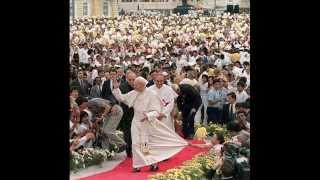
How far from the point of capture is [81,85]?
17.6ft

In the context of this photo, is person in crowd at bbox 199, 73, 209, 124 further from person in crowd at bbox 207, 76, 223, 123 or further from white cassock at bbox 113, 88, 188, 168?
white cassock at bbox 113, 88, 188, 168

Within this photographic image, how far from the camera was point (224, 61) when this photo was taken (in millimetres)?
5488

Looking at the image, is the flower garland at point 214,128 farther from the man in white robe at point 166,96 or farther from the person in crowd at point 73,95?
the person in crowd at point 73,95

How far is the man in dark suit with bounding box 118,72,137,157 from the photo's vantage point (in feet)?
17.8

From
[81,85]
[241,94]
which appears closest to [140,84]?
[81,85]

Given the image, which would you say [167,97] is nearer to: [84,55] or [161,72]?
[161,72]

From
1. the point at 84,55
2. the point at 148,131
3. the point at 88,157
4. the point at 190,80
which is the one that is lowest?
the point at 88,157

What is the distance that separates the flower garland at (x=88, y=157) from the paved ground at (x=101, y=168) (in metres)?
0.04

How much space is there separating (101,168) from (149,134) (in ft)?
1.70

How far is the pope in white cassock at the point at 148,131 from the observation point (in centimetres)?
540

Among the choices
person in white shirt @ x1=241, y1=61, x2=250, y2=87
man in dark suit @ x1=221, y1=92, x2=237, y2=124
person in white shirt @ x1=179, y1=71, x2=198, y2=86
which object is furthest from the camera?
person in white shirt @ x1=179, y1=71, x2=198, y2=86

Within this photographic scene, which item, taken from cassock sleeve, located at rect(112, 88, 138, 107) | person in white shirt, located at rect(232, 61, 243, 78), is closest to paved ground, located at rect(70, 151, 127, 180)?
cassock sleeve, located at rect(112, 88, 138, 107)

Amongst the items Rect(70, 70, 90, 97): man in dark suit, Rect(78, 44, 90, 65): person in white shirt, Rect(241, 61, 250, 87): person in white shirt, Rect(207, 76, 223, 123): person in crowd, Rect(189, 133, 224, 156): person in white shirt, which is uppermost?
Rect(78, 44, 90, 65): person in white shirt
